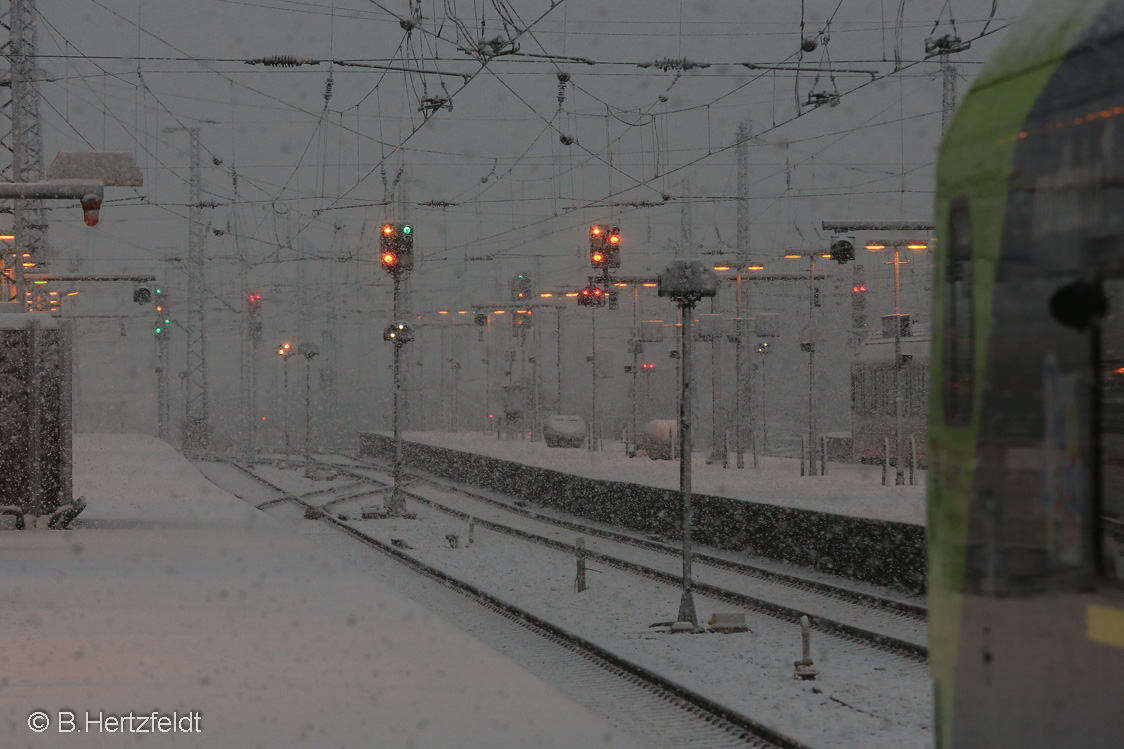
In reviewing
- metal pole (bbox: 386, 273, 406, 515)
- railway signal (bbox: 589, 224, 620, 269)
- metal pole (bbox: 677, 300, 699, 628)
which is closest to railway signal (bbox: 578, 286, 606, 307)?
metal pole (bbox: 386, 273, 406, 515)

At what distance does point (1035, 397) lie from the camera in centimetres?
393

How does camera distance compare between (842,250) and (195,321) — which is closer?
(842,250)

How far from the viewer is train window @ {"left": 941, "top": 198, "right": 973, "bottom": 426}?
14.1 feet

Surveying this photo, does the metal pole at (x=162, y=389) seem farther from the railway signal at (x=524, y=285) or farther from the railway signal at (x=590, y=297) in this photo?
the railway signal at (x=590, y=297)

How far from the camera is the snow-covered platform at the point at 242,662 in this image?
7281 mm

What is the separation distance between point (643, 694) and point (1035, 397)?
8.25 metres

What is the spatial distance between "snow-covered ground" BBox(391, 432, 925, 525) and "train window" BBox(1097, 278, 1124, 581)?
12.9m

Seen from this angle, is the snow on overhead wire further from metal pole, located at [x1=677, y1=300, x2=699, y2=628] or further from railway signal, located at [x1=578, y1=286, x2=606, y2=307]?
railway signal, located at [x1=578, y1=286, x2=606, y2=307]

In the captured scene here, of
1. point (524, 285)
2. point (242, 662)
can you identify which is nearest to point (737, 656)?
point (242, 662)

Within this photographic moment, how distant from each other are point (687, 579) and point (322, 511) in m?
17.8

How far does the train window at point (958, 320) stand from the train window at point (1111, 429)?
1.49ft

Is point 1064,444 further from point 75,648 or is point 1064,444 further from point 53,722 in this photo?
point 75,648

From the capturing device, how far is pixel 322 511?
30547 mm

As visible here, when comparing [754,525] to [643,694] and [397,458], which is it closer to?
[397,458]
